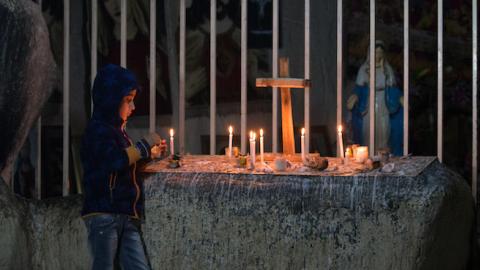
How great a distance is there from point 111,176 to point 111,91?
399mm

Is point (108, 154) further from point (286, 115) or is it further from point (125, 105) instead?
point (286, 115)

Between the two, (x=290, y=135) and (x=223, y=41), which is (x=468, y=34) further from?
(x=290, y=135)

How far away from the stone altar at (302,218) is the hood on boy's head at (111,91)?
38cm

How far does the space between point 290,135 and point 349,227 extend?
84 centimetres

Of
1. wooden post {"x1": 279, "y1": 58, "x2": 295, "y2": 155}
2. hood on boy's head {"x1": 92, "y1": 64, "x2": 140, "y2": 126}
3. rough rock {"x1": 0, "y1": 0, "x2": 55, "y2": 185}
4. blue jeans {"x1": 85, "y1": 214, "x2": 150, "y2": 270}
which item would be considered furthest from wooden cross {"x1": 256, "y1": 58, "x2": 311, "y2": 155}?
rough rock {"x1": 0, "y1": 0, "x2": 55, "y2": 185}

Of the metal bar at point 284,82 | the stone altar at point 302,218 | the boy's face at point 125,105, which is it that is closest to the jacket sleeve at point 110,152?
the boy's face at point 125,105

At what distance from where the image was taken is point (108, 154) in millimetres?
3979

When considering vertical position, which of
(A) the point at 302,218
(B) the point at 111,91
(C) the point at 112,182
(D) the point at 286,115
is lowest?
(A) the point at 302,218

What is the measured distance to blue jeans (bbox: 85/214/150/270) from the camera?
4.01m

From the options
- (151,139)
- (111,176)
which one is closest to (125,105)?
(151,139)

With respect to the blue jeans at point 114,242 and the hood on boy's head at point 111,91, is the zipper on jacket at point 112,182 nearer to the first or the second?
the blue jeans at point 114,242

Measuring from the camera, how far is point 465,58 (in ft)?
30.3

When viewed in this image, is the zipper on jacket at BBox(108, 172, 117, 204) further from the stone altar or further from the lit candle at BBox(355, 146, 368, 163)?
the lit candle at BBox(355, 146, 368, 163)

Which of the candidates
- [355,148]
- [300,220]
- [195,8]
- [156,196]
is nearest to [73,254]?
[156,196]
